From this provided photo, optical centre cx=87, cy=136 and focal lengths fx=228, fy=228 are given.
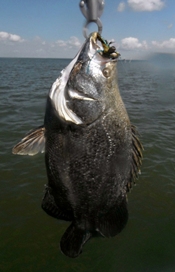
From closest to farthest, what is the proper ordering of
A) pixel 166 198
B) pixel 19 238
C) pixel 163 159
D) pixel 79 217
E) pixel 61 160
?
1. pixel 61 160
2. pixel 79 217
3. pixel 19 238
4. pixel 166 198
5. pixel 163 159

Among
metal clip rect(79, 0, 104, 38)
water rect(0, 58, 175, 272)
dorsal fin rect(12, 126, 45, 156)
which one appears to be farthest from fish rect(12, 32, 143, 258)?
water rect(0, 58, 175, 272)

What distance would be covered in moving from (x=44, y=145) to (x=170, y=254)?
3.45 meters

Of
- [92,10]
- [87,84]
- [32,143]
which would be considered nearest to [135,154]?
[87,84]

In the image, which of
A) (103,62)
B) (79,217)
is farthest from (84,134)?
(79,217)

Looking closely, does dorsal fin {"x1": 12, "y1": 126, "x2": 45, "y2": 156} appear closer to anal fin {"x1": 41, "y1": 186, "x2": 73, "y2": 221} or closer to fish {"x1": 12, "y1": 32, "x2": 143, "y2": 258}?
fish {"x1": 12, "y1": 32, "x2": 143, "y2": 258}

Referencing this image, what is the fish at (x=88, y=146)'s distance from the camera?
7.39 ft

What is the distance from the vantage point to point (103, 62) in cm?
225

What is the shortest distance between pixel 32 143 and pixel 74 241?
126cm

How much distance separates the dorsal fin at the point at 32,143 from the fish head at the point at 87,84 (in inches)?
16.4

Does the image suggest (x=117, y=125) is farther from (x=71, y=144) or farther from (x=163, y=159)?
(x=163, y=159)

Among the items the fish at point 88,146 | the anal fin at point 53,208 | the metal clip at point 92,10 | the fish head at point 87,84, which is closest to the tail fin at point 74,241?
the fish at point 88,146

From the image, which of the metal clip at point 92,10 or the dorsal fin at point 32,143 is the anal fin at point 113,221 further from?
the metal clip at point 92,10

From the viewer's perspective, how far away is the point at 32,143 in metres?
2.53

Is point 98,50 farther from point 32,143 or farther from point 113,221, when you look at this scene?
point 113,221
